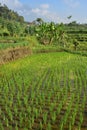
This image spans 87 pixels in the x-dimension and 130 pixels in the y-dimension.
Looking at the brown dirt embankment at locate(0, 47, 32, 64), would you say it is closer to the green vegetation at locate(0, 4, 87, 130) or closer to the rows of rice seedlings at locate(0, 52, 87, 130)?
the green vegetation at locate(0, 4, 87, 130)

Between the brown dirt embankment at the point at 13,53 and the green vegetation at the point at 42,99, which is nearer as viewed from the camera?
the green vegetation at the point at 42,99

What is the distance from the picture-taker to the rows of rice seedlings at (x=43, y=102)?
624 cm

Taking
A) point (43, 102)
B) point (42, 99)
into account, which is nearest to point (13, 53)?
point (42, 99)

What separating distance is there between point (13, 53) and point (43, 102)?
430 inches

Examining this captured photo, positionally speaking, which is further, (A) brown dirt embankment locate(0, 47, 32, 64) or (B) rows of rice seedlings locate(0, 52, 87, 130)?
(A) brown dirt embankment locate(0, 47, 32, 64)

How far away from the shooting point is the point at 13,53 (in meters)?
18.6

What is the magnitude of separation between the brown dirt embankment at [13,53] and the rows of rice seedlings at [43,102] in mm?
3706

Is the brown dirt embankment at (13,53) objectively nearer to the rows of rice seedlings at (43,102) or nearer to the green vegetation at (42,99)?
the green vegetation at (42,99)

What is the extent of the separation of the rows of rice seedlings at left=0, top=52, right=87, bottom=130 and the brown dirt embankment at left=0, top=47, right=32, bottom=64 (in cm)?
371

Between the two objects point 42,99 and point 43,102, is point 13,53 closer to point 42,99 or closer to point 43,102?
point 42,99

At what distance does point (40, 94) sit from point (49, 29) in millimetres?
27612

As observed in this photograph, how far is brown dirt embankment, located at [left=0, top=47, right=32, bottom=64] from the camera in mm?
16619

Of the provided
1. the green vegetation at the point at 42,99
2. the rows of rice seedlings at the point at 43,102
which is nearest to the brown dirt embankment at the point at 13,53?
the green vegetation at the point at 42,99

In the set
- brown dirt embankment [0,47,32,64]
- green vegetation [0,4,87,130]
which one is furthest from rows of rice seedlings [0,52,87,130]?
brown dirt embankment [0,47,32,64]
